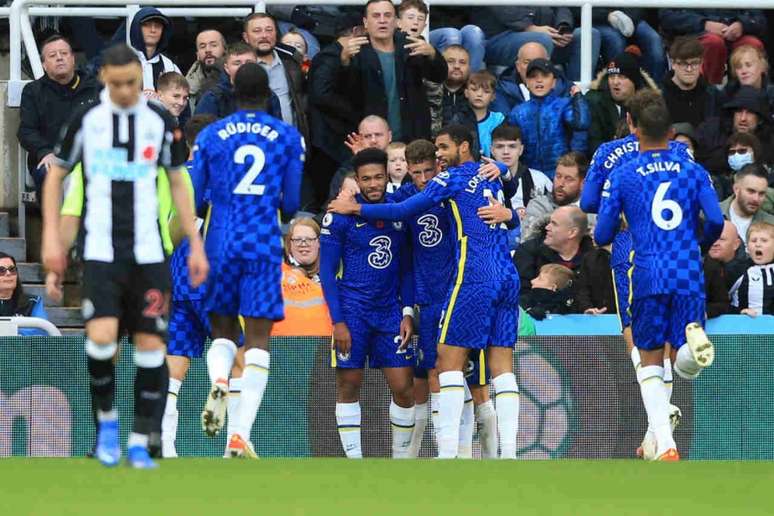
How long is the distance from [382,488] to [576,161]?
21.7 feet

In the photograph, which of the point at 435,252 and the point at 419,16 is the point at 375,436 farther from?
the point at 419,16

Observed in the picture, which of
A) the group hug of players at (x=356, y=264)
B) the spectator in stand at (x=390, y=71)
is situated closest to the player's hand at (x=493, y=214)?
the group hug of players at (x=356, y=264)

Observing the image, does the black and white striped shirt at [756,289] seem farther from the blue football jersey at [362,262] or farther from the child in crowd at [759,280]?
the blue football jersey at [362,262]

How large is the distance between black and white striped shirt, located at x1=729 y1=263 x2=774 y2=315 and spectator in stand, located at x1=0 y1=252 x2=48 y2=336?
5413 mm

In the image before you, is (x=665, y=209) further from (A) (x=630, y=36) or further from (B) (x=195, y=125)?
(A) (x=630, y=36)

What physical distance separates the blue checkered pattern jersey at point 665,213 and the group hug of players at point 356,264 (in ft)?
0.04

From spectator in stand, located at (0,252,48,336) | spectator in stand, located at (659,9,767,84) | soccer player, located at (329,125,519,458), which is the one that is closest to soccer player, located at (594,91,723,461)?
soccer player, located at (329,125,519,458)

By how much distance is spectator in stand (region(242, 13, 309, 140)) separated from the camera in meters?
15.6

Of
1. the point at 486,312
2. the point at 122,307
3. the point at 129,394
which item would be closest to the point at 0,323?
the point at 129,394

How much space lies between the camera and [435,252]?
44.3 ft

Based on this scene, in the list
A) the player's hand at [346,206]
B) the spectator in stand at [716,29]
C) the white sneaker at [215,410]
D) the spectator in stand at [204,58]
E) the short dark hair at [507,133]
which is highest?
the spectator in stand at [716,29]

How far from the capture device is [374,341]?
13.6 metres

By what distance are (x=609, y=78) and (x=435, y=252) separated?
3.72 m

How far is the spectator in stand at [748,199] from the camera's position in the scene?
15477mm
